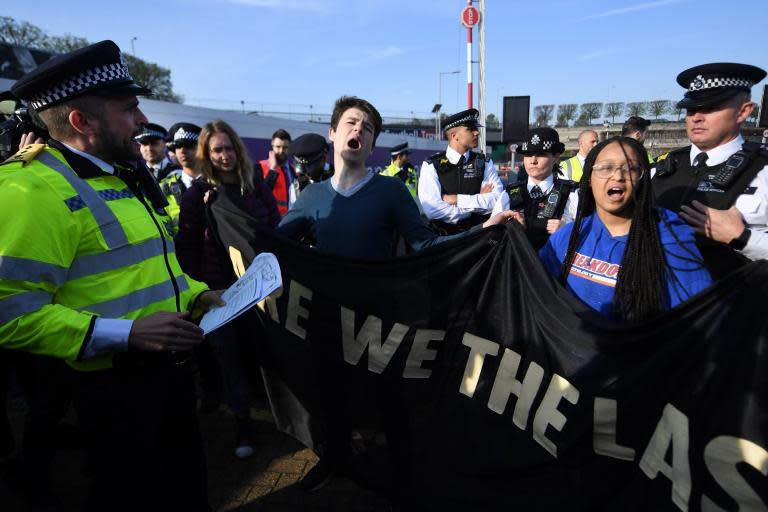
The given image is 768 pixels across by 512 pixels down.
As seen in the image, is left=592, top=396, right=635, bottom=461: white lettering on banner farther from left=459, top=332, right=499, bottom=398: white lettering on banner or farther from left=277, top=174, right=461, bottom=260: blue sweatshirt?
left=277, top=174, right=461, bottom=260: blue sweatshirt

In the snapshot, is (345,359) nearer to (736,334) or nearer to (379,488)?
(379,488)

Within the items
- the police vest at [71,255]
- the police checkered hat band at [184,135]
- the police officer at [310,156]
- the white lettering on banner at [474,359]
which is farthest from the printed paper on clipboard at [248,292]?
the police officer at [310,156]

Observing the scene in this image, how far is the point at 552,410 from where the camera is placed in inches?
75.5

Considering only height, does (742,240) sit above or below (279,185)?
above

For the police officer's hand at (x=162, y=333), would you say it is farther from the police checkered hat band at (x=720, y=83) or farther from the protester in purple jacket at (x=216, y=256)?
the police checkered hat band at (x=720, y=83)

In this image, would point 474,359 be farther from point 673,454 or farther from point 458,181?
point 458,181

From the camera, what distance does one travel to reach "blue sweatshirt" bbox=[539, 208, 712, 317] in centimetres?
188

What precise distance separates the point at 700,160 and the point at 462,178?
2.48 meters

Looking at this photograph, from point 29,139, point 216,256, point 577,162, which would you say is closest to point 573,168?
point 577,162

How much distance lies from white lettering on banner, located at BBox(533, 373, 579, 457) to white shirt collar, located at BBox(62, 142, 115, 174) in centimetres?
197

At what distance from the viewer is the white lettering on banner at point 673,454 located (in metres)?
1.60

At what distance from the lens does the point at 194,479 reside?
210 cm

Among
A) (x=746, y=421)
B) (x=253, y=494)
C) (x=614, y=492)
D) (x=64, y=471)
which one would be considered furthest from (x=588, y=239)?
(x=64, y=471)

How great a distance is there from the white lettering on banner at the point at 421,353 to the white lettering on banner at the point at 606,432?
773 millimetres
